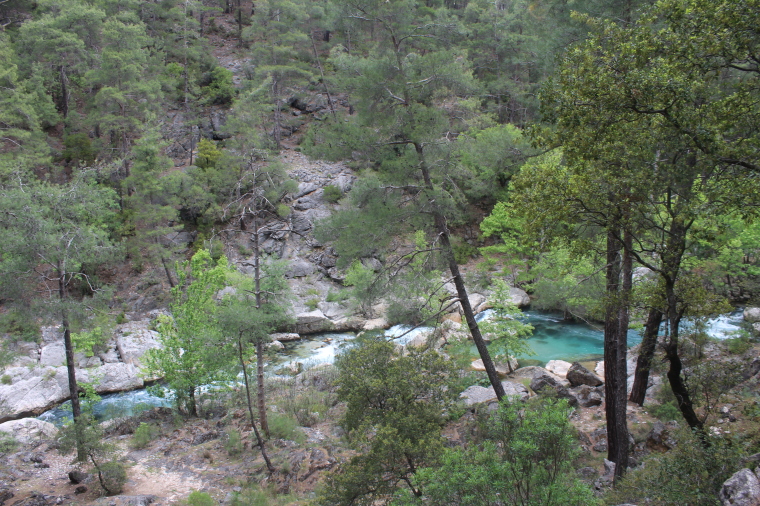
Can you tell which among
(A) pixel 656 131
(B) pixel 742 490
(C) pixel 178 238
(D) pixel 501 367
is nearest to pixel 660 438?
(B) pixel 742 490

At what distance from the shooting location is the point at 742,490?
4.80 metres

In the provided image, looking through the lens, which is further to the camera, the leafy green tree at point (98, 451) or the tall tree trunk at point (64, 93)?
the tall tree trunk at point (64, 93)

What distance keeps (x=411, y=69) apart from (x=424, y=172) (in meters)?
2.44

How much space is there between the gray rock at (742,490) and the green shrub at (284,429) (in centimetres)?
1045

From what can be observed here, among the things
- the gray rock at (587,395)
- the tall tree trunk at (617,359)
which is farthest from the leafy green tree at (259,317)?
the gray rock at (587,395)

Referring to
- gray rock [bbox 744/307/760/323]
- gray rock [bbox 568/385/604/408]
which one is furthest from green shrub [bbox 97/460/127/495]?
gray rock [bbox 744/307/760/323]

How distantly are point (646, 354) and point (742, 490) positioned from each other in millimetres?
4089

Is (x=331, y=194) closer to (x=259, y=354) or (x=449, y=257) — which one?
(x=259, y=354)

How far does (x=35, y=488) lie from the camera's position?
11.3 m

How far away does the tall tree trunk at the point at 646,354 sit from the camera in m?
8.65

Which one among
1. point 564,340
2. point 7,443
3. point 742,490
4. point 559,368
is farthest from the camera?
point 564,340

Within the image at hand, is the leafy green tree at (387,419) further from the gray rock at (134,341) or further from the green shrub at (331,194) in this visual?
the green shrub at (331,194)

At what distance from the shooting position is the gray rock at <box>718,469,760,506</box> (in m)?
4.68

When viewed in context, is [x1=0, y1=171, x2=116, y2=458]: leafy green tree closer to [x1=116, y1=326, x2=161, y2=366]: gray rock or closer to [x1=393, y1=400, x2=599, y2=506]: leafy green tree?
[x1=116, y1=326, x2=161, y2=366]: gray rock
